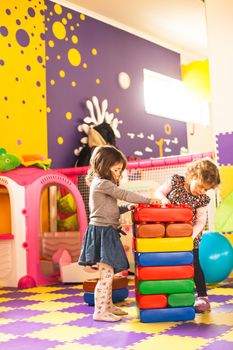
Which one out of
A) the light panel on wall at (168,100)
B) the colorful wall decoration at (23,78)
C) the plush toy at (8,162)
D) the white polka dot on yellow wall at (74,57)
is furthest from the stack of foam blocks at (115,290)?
the light panel on wall at (168,100)

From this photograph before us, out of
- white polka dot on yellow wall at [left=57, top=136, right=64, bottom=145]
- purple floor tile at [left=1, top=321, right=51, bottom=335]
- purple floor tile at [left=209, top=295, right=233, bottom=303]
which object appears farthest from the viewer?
white polka dot on yellow wall at [left=57, top=136, right=64, bottom=145]

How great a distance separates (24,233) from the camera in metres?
3.81

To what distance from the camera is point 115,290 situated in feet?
9.57

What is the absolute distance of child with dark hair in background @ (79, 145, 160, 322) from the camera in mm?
2500

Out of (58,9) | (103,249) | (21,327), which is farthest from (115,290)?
(58,9)

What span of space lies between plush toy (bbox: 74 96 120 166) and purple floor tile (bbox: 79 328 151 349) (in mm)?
3023

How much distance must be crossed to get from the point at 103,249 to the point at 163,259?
303 millimetres

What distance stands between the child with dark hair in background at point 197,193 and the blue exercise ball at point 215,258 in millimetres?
470

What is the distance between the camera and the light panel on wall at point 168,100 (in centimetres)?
649

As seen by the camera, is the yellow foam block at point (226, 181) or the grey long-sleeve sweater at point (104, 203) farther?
the yellow foam block at point (226, 181)

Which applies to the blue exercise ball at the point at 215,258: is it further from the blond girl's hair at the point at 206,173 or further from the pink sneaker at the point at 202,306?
the blond girl's hair at the point at 206,173

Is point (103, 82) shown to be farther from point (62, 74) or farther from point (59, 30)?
point (59, 30)

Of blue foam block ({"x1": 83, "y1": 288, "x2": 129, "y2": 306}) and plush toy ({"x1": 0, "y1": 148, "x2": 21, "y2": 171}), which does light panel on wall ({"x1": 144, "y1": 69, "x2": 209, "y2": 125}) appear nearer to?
plush toy ({"x1": 0, "y1": 148, "x2": 21, "y2": 171})

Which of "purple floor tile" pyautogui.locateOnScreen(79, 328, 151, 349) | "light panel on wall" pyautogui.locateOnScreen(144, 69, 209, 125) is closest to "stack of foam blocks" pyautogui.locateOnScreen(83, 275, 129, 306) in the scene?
"purple floor tile" pyautogui.locateOnScreen(79, 328, 151, 349)
